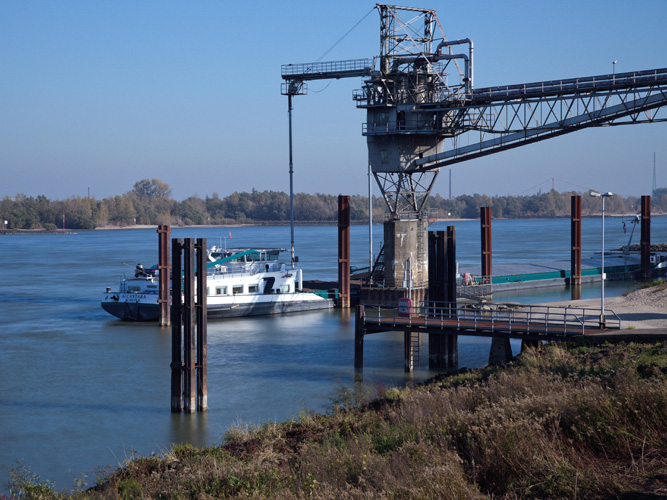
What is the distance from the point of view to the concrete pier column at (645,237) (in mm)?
61944

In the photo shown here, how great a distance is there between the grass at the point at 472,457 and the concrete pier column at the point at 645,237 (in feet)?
162

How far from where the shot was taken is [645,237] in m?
63.4

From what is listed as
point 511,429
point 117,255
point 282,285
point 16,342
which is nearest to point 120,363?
point 16,342

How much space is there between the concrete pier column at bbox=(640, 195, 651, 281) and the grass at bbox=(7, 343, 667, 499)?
162ft

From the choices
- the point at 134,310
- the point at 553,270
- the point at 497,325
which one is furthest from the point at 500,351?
the point at 553,270

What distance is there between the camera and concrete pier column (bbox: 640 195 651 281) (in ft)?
203

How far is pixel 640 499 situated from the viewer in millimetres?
9234

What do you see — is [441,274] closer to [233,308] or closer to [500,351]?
[500,351]

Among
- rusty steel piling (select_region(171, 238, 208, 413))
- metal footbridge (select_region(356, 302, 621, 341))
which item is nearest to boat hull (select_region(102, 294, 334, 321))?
metal footbridge (select_region(356, 302, 621, 341))

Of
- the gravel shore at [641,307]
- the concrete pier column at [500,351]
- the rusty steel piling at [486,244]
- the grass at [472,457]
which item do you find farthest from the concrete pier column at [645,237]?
the grass at [472,457]

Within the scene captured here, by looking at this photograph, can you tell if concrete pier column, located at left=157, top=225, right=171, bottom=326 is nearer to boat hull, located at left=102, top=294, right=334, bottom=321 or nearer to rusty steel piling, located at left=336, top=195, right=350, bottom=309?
boat hull, located at left=102, top=294, right=334, bottom=321

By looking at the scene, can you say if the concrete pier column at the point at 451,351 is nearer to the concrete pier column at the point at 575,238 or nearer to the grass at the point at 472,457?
the grass at the point at 472,457

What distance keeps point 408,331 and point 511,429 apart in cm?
1761

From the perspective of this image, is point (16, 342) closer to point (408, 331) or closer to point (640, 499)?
point (408, 331)
